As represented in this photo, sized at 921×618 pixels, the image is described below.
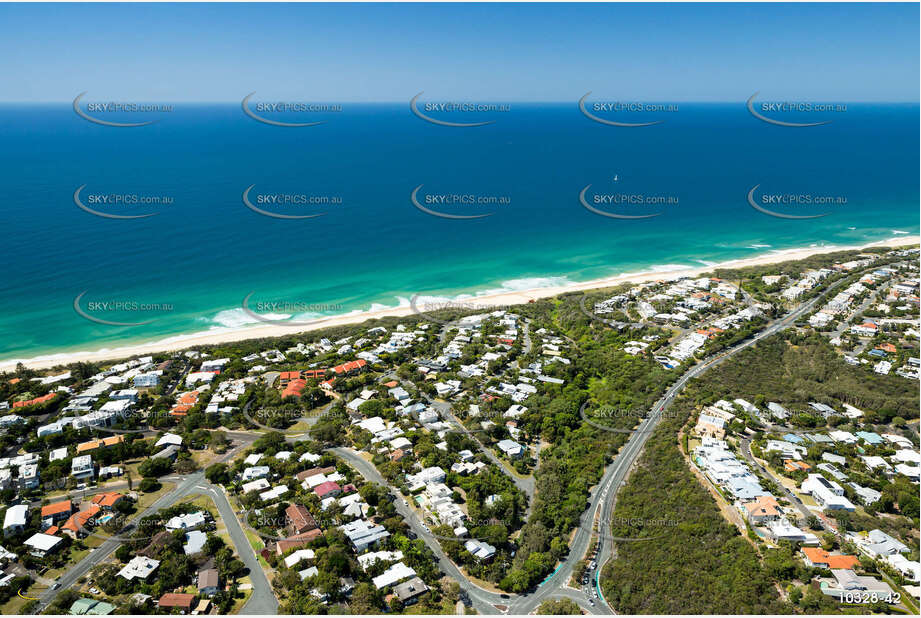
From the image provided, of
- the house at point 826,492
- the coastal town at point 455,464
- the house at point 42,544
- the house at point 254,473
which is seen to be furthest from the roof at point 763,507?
the house at point 42,544

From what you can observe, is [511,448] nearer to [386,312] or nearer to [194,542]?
[194,542]

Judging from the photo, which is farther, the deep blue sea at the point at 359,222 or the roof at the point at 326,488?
the deep blue sea at the point at 359,222

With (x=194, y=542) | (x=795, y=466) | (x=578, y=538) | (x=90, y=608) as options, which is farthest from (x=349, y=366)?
(x=795, y=466)

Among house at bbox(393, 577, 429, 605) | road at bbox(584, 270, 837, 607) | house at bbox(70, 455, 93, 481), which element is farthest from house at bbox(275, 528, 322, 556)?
house at bbox(70, 455, 93, 481)

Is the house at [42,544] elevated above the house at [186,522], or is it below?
above

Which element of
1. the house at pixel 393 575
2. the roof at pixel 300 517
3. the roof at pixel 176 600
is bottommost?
the house at pixel 393 575

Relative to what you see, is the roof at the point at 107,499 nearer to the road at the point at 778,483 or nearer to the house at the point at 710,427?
the house at the point at 710,427
